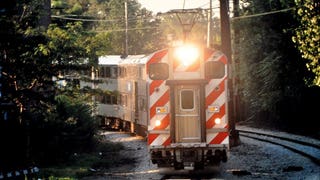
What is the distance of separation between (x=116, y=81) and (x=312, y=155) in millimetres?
15946

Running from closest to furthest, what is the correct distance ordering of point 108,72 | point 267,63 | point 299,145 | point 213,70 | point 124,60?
point 213,70, point 299,145, point 267,63, point 124,60, point 108,72

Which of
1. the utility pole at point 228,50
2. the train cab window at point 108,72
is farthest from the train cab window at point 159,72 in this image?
the train cab window at point 108,72

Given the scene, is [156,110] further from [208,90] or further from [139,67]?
[139,67]

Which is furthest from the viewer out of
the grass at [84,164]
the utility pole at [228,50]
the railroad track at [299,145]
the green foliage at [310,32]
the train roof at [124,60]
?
the train roof at [124,60]

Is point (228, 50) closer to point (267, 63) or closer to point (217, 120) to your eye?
point (217, 120)

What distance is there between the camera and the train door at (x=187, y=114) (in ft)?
52.2

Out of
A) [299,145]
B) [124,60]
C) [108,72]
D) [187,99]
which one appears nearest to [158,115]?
[187,99]

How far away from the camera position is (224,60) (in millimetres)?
16188

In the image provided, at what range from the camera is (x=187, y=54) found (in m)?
16.0

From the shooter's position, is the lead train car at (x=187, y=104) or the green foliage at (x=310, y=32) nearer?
the lead train car at (x=187, y=104)

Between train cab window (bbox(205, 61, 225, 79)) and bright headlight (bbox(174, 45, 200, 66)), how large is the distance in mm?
424

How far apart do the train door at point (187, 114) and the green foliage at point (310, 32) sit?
809 centimetres

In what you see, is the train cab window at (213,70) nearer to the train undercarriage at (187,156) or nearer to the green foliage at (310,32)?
the train undercarriage at (187,156)

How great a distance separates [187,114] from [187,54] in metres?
1.68
